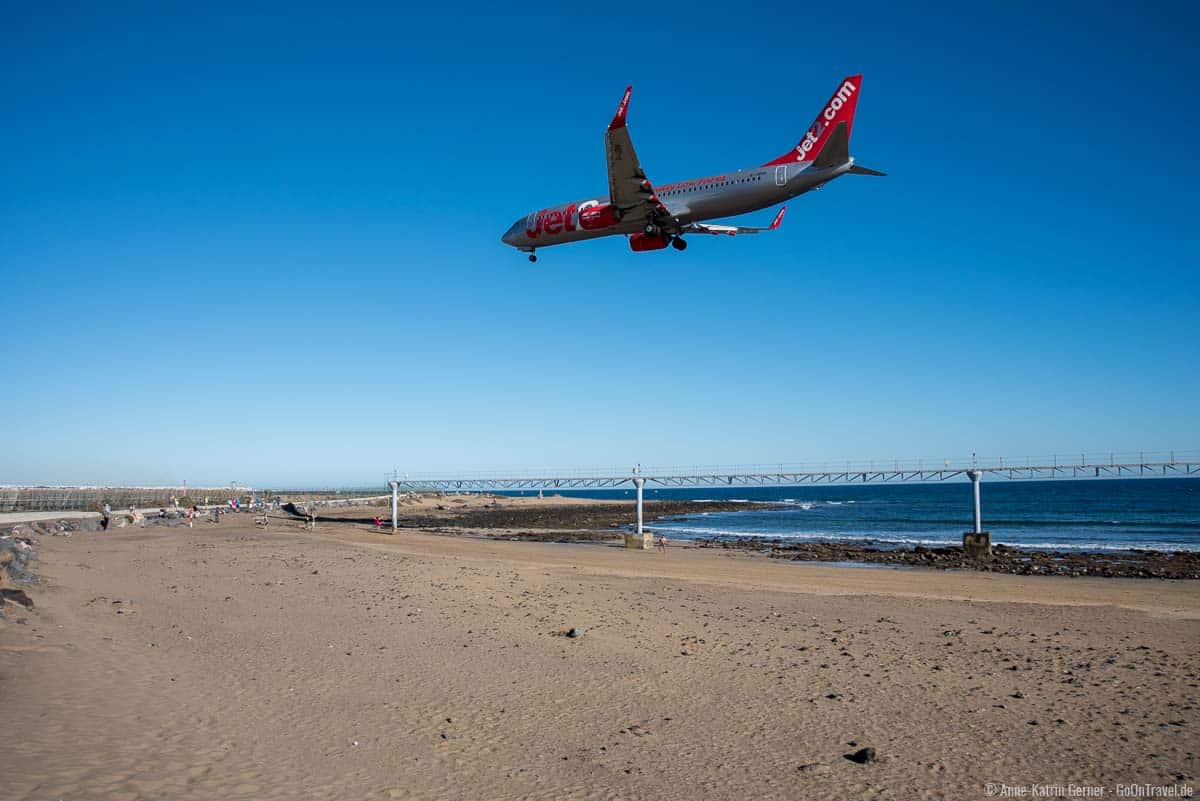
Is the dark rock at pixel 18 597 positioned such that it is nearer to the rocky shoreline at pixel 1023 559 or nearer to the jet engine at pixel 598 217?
the jet engine at pixel 598 217

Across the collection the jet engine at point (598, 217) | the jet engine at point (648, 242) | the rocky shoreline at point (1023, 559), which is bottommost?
the rocky shoreline at point (1023, 559)

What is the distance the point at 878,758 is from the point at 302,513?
72.0 meters

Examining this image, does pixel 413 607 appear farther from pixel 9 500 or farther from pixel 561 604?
pixel 9 500

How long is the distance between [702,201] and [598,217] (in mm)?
3533

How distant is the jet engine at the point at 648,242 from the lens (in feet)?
79.0

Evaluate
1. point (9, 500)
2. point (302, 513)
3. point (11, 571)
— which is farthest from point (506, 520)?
point (11, 571)

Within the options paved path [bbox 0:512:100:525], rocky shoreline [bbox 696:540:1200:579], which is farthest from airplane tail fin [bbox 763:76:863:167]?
paved path [bbox 0:512:100:525]

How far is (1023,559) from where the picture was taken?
34.6m

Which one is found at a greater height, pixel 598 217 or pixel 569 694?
pixel 598 217

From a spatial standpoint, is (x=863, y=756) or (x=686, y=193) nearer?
(x=863, y=756)

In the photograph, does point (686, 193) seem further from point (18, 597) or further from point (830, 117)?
point (18, 597)

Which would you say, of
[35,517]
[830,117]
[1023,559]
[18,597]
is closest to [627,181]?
[830,117]

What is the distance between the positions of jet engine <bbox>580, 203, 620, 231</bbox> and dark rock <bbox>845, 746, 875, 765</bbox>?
59.6 ft

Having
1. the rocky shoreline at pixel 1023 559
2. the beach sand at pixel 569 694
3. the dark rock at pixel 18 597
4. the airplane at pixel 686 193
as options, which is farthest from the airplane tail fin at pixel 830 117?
the dark rock at pixel 18 597
